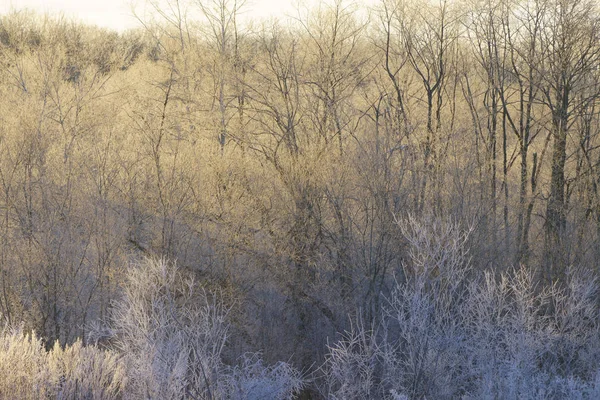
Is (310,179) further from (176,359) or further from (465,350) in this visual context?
(176,359)

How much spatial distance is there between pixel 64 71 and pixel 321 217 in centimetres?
1348

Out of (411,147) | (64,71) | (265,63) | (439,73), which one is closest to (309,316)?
(411,147)

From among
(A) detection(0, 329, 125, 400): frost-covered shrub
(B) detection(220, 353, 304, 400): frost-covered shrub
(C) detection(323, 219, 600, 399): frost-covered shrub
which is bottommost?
(B) detection(220, 353, 304, 400): frost-covered shrub

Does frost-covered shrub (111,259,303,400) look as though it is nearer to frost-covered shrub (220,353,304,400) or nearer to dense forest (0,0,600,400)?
frost-covered shrub (220,353,304,400)

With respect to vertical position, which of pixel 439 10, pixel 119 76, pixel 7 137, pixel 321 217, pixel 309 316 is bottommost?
pixel 309 316

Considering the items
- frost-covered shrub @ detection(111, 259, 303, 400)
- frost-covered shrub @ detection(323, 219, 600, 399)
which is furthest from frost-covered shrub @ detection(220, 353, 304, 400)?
frost-covered shrub @ detection(323, 219, 600, 399)

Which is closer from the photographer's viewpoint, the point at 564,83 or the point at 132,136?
the point at 564,83

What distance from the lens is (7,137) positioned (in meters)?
21.1

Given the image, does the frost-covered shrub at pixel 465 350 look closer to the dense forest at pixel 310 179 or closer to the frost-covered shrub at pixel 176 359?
the dense forest at pixel 310 179

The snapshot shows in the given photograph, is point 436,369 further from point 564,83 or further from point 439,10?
point 439,10

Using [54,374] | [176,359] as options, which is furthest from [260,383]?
[54,374]

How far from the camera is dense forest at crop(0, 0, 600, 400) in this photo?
19438 mm

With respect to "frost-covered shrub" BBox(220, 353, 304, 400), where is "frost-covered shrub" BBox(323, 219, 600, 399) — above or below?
above

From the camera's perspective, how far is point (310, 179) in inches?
798
